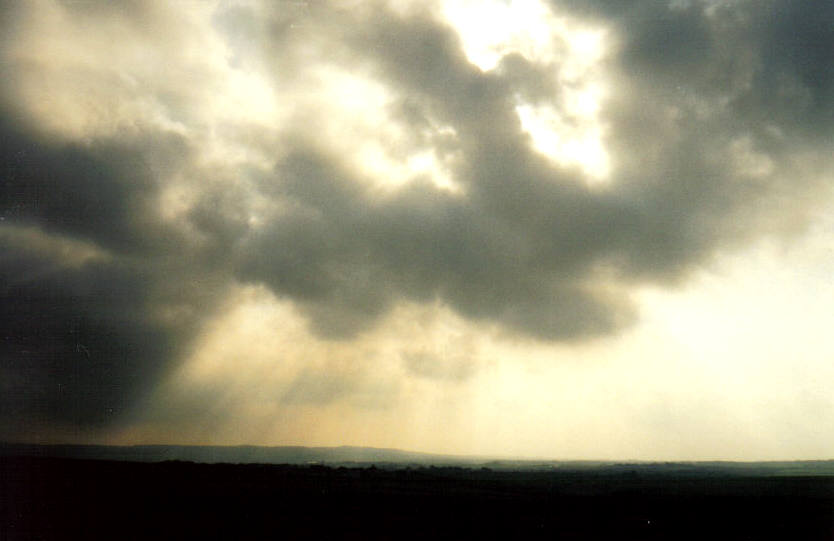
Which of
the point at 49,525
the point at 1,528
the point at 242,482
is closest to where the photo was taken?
the point at 1,528

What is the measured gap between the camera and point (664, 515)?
5100 centimetres

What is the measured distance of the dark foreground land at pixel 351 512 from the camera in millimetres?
36906

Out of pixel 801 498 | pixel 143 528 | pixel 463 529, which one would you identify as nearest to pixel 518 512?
pixel 463 529

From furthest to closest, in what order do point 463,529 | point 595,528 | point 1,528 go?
point 595,528 < point 463,529 < point 1,528

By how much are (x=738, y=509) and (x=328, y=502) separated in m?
41.1

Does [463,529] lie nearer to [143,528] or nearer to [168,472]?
[143,528]

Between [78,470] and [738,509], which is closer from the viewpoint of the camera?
[738,509]

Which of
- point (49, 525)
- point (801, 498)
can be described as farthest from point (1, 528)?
point (801, 498)

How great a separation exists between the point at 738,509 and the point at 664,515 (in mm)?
11902

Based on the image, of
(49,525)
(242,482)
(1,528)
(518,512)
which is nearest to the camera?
(1,528)

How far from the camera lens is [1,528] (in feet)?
111

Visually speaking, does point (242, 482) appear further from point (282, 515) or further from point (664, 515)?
point (664, 515)

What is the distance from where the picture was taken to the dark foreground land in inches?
1453

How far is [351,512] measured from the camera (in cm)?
4600
